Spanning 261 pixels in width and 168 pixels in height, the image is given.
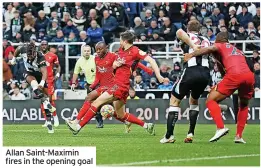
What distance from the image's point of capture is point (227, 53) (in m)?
15.5

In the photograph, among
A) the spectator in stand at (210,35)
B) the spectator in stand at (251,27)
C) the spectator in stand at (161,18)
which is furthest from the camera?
the spectator in stand at (161,18)

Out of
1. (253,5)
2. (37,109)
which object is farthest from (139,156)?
(253,5)

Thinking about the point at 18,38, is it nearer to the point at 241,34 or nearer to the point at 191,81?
the point at 241,34

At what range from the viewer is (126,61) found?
17422mm

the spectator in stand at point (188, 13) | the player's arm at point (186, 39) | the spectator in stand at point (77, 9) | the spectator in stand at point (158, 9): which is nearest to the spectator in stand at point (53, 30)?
the spectator in stand at point (77, 9)

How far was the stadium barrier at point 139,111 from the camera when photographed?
25.4 meters

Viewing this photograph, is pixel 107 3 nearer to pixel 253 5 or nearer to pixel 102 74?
pixel 253 5

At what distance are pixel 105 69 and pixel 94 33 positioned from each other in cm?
750

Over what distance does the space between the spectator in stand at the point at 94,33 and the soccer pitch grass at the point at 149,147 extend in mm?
7752

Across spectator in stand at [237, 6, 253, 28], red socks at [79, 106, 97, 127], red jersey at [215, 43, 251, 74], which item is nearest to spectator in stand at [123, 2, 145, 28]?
spectator in stand at [237, 6, 253, 28]

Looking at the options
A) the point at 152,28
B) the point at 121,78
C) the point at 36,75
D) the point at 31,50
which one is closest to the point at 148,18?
the point at 152,28

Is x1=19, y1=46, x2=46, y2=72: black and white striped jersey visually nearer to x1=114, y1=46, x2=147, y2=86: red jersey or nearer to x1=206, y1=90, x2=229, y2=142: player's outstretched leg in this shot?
x1=114, y1=46, x2=147, y2=86: red jersey

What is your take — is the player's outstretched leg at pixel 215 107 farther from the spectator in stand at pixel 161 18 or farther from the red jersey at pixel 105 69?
the spectator in stand at pixel 161 18

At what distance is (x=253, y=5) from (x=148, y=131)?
1031 cm
